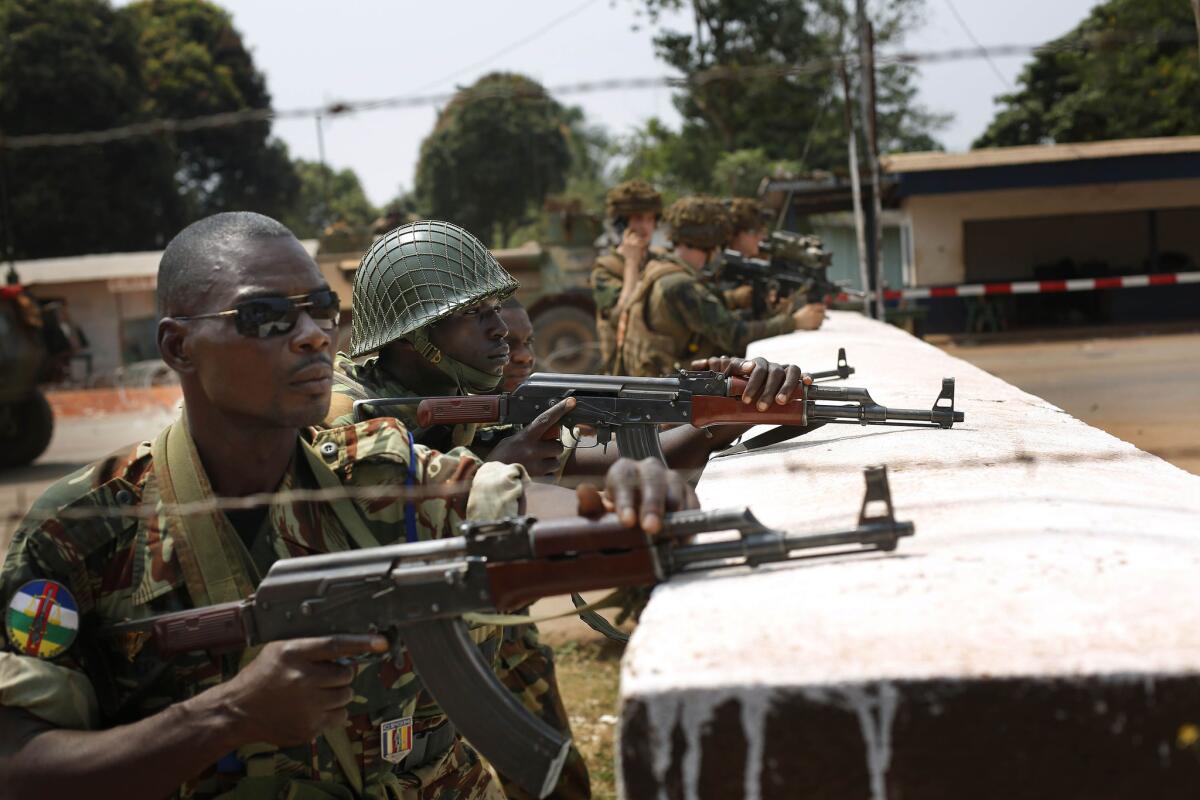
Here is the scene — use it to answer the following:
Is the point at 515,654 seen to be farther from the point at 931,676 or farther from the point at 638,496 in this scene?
the point at 931,676

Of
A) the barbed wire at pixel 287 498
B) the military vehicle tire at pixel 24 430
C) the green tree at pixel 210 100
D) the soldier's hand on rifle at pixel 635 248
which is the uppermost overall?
the green tree at pixel 210 100

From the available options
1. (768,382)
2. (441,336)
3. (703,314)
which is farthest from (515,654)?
(703,314)

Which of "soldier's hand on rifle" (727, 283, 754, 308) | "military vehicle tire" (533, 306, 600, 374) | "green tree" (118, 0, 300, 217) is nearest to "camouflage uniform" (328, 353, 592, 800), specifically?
"soldier's hand on rifle" (727, 283, 754, 308)

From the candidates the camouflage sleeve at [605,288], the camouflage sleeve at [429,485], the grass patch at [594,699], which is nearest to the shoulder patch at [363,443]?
the camouflage sleeve at [429,485]

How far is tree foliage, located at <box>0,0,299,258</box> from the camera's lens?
2645 cm

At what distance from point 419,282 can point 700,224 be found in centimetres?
403

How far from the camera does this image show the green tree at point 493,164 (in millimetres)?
31969

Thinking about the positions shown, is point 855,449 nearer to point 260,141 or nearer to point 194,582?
point 194,582

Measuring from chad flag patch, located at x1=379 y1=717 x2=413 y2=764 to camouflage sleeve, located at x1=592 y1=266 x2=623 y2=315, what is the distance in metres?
6.40

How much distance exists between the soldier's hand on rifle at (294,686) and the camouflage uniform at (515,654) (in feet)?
4.14

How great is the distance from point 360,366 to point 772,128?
25.0 m

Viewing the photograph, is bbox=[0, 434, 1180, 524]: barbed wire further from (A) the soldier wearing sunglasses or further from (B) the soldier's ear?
(B) the soldier's ear

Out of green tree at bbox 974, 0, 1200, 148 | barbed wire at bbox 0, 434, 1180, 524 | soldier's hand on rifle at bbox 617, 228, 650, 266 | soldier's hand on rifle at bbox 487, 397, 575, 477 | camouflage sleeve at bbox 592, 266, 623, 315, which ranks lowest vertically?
soldier's hand on rifle at bbox 487, 397, 575, 477

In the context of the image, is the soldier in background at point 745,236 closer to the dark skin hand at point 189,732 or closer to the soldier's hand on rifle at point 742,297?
the soldier's hand on rifle at point 742,297
